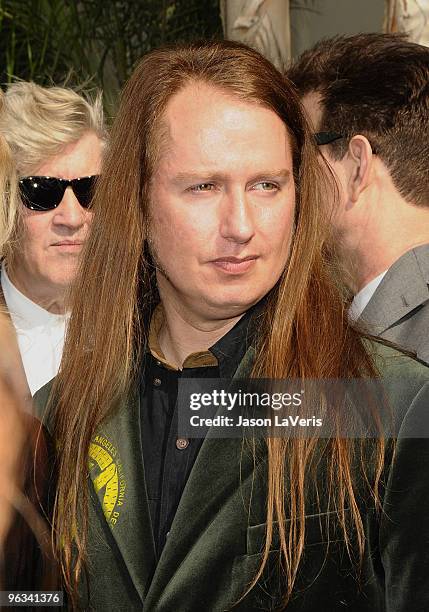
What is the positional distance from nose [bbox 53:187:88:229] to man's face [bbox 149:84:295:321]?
1.09 m

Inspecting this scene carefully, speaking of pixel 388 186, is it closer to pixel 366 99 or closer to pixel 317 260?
pixel 366 99

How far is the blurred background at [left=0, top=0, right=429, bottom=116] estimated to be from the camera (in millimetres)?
5262

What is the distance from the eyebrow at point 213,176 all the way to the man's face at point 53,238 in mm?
1166

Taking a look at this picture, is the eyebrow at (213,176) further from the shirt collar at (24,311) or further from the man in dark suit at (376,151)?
the shirt collar at (24,311)

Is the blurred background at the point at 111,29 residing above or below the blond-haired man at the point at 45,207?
above

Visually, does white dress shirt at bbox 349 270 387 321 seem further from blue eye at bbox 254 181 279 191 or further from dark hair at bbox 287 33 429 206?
blue eye at bbox 254 181 279 191

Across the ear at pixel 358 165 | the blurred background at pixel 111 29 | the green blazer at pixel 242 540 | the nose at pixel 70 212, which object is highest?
the blurred background at pixel 111 29

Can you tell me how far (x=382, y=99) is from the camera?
8.36ft

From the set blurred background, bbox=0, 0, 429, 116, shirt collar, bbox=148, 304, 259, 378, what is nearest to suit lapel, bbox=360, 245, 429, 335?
shirt collar, bbox=148, 304, 259, 378

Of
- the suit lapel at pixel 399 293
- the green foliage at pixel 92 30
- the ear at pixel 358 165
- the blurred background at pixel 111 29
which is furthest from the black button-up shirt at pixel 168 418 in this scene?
the green foliage at pixel 92 30

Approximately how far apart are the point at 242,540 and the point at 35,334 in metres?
1.17

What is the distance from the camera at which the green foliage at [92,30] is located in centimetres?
554

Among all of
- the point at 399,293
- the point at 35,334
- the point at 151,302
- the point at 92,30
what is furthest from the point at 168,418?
the point at 92,30

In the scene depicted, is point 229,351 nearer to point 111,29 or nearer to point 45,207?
point 45,207
